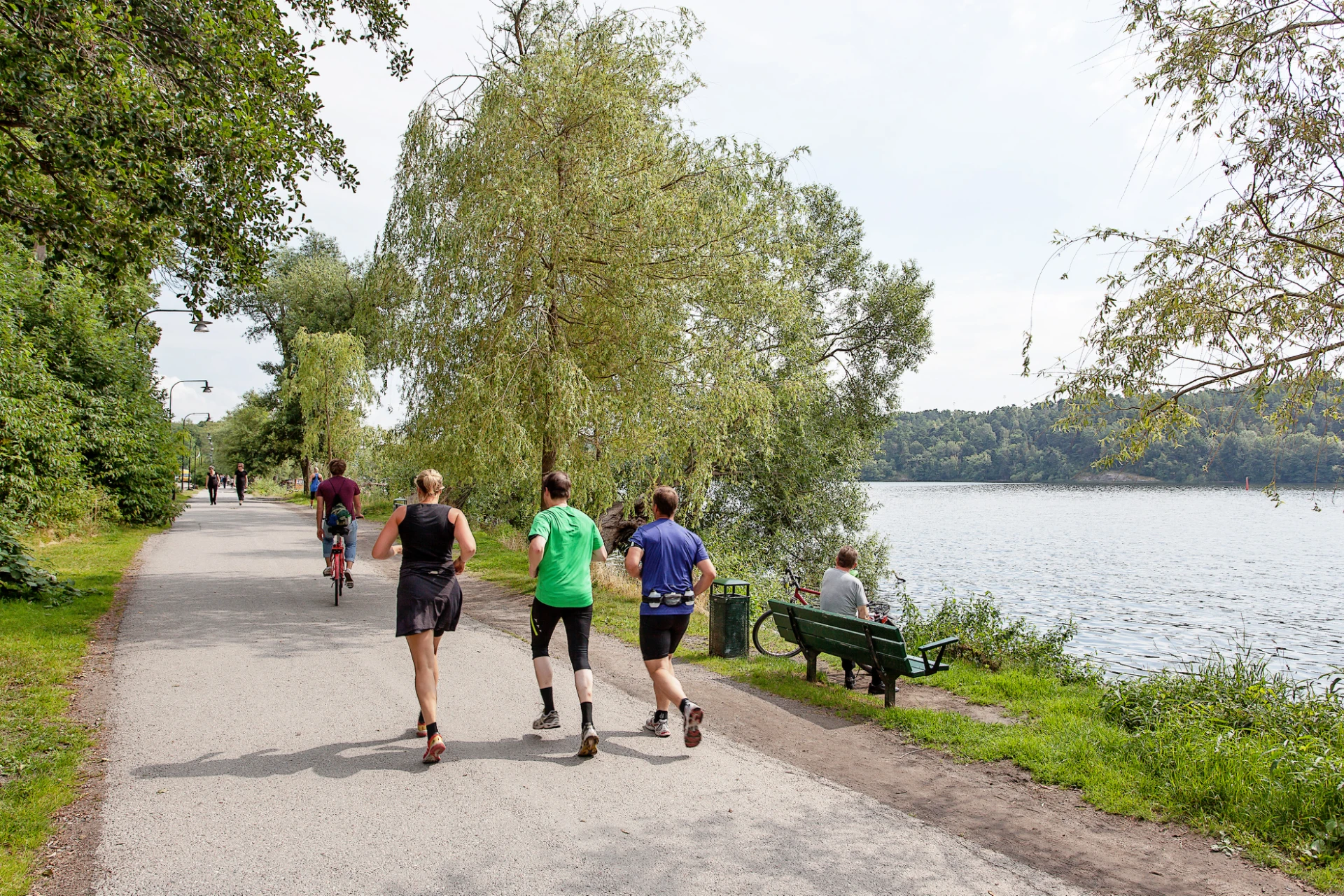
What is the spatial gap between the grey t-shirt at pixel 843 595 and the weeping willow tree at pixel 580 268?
4.73 meters

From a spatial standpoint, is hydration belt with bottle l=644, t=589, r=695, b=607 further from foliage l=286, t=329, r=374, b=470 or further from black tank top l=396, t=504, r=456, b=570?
foliage l=286, t=329, r=374, b=470

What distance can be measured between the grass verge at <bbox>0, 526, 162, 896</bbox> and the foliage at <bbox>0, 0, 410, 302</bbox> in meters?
3.46

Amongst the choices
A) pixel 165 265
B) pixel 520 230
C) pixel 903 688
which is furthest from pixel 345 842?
pixel 520 230

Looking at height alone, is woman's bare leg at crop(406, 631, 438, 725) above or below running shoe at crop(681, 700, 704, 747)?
above

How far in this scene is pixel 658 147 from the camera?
40.6 ft

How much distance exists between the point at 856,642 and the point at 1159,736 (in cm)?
224

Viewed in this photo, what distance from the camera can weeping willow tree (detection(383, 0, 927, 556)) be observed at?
11.6 m

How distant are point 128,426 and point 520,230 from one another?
15.7m

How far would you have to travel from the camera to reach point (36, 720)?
588cm

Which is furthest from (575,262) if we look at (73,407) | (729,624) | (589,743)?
(73,407)

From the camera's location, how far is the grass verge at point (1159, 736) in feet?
14.9

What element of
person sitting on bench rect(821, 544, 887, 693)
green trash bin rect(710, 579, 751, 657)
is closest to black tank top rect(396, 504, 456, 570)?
person sitting on bench rect(821, 544, 887, 693)

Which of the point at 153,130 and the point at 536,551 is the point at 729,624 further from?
the point at 153,130

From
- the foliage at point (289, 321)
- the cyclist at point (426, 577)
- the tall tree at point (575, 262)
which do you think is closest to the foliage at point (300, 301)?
the foliage at point (289, 321)
